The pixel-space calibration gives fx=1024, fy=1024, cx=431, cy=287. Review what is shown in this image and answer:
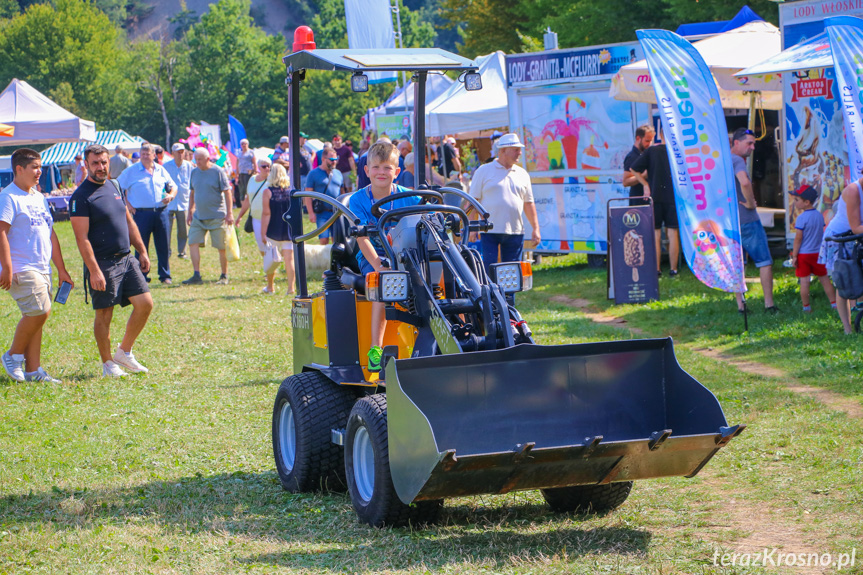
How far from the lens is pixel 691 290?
41.4 feet

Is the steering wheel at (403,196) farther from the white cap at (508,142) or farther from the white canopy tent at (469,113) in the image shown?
the white canopy tent at (469,113)

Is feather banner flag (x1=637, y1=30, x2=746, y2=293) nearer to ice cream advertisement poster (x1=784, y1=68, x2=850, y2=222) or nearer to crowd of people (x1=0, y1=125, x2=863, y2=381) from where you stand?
crowd of people (x1=0, y1=125, x2=863, y2=381)

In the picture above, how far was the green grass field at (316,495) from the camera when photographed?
4504 millimetres

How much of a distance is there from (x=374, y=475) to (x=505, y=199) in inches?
246

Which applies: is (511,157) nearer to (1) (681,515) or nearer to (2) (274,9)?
(1) (681,515)

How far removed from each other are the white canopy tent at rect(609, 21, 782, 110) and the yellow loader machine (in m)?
7.14

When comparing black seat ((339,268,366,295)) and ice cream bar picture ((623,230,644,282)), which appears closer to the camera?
black seat ((339,268,366,295))

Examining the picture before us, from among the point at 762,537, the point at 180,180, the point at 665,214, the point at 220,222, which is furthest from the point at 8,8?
the point at 762,537

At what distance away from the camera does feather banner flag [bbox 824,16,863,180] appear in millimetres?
9133

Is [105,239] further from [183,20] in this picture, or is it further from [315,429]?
[183,20]

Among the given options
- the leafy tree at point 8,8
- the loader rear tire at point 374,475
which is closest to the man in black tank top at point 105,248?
the loader rear tire at point 374,475

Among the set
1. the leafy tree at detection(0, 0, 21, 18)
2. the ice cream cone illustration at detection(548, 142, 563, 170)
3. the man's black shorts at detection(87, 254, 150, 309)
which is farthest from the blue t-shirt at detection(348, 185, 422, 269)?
the leafy tree at detection(0, 0, 21, 18)

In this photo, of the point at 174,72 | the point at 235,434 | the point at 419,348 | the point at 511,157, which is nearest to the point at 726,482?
the point at 419,348

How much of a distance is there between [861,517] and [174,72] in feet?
288
